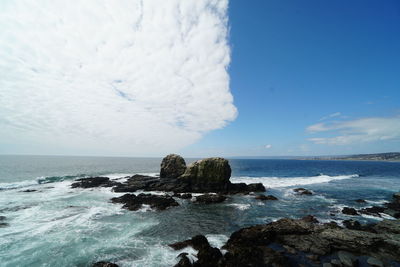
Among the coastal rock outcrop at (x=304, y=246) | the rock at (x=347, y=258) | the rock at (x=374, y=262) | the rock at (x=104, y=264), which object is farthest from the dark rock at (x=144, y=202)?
the rock at (x=374, y=262)

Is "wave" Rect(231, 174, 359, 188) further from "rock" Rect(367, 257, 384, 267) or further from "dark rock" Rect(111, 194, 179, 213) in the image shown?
"rock" Rect(367, 257, 384, 267)

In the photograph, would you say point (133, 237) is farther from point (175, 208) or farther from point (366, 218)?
point (366, 218)

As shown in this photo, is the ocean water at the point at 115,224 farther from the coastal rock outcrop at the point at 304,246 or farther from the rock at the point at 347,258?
the rock at the point at 347,258

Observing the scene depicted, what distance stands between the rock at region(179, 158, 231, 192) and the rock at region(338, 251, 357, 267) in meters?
25.6

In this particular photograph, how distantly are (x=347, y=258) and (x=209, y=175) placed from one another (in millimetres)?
27808

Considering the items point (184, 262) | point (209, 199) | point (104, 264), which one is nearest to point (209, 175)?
point (209, 199)

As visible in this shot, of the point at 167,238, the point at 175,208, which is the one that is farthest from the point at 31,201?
the point at 167,238

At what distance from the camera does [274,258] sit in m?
13.0

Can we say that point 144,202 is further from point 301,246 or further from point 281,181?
point 281,181

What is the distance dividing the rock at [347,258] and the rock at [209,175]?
25.6m

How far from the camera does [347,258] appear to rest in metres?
12.7

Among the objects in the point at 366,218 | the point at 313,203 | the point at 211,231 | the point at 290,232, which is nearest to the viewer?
the point at 290,232

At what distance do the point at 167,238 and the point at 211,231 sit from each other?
4620mm

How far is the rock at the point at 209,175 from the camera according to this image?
1522 inches
